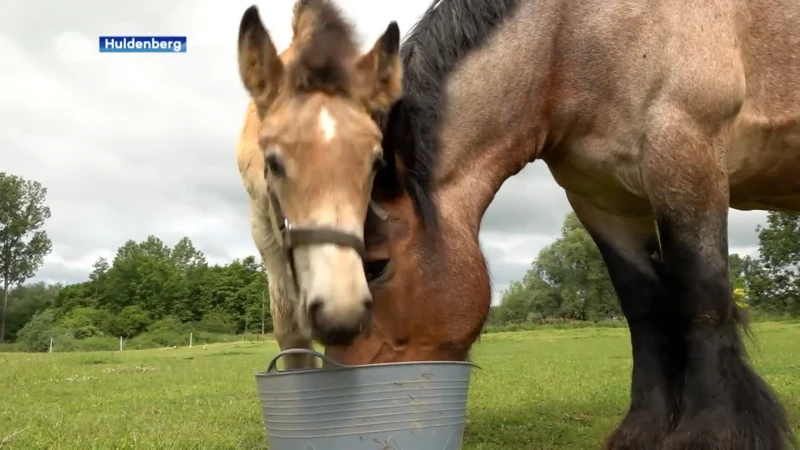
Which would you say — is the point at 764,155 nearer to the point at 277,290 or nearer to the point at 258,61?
the point at 258,61

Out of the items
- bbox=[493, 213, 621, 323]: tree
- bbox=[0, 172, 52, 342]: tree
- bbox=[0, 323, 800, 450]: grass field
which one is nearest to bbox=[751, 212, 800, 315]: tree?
bbox=[493, 213, 621, 323]: tree

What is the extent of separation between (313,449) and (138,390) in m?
7.33

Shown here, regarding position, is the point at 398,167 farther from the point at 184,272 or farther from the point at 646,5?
the point at 184,272

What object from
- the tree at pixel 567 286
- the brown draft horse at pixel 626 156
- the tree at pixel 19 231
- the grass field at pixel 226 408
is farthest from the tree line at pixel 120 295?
the brown draft horse at pixel 626 156

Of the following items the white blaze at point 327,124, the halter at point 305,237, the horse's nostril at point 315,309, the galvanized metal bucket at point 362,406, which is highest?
the white blaze at point 327,124

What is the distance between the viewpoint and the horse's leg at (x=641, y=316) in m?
3.30

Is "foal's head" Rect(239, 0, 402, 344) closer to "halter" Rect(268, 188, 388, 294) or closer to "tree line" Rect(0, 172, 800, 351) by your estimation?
"halter" Rect(268, 188, 388, 294)

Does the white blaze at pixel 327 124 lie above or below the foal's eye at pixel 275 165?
above

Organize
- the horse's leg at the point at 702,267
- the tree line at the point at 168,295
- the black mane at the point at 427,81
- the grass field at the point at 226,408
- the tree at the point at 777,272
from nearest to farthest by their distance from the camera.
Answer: the horse's leg at the point at 702,267, the black mane at the point at 427,81, the grass field at the point at 226,408, the tree at the point at 777,272, the tree line at the point at 168,295

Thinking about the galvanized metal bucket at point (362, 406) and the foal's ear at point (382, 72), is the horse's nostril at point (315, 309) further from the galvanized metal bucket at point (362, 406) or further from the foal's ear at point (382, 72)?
the foal's ear at point (382, 72)

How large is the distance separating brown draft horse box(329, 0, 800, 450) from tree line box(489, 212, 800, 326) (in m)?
26.7

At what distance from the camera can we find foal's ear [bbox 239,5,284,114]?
2.66m

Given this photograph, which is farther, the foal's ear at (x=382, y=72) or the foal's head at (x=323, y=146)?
the foal's ear at (x=382, y=72)

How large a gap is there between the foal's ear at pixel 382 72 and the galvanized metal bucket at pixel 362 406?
1119mm
